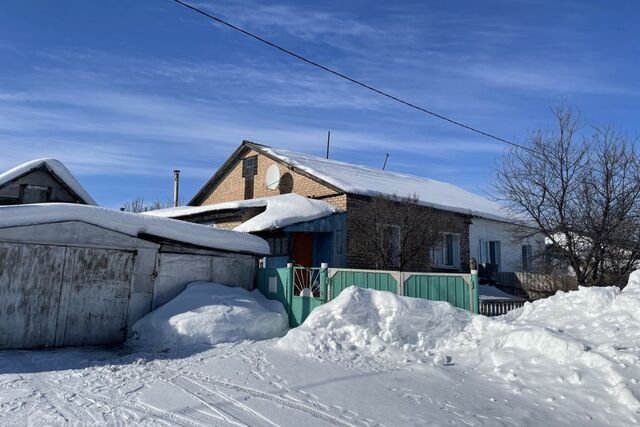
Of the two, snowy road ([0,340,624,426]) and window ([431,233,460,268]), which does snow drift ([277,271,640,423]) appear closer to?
snowy road ([0,340,624,426])

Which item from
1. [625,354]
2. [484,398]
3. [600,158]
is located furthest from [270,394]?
[600,158]

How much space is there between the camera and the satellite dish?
18.9 m

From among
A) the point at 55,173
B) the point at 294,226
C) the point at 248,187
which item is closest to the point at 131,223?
the point at 294,226

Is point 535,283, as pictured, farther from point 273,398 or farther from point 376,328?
point 273,398

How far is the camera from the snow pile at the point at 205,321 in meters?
9.52

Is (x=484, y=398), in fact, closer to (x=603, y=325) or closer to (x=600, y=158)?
(x=603, y=325)

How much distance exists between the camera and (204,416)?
5.45 m

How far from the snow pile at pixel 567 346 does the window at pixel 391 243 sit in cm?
544

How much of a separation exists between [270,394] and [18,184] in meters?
15.3

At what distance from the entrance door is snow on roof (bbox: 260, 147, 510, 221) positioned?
6.20 feet

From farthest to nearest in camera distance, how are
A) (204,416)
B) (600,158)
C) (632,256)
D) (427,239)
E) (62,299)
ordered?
(427,239) < (600,158) < (632,256) < (62,299) < (204,416)

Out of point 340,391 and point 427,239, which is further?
point 427,239

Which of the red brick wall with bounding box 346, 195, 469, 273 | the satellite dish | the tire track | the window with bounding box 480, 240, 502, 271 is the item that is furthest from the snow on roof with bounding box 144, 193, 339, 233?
the window with bounding box 480, 240, 502, 271

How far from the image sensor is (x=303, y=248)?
626 inches
